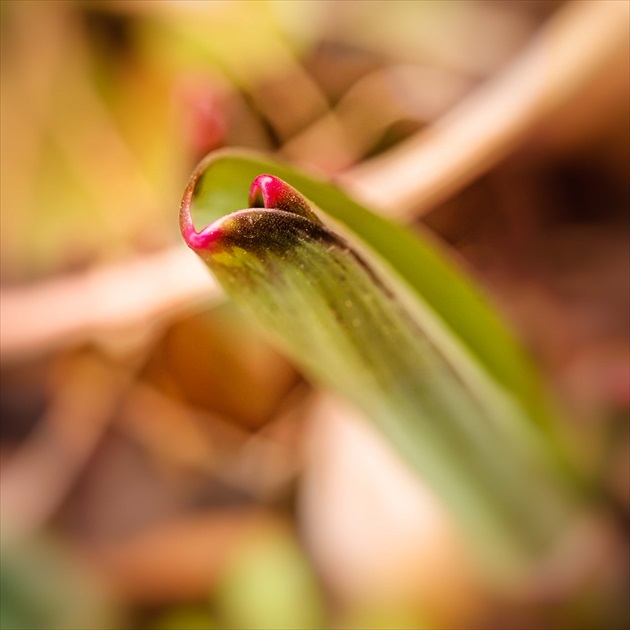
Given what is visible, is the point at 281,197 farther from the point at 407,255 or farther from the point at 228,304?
the point at 228,304

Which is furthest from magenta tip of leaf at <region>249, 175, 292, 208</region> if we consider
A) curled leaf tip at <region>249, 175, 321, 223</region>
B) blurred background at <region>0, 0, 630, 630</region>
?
blurred background at <region>0, 0, 630, 630</region>

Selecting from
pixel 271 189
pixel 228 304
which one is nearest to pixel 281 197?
pixel 271 189

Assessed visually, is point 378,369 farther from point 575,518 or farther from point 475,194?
point 475,194

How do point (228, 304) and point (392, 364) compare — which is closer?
point (392, 364)

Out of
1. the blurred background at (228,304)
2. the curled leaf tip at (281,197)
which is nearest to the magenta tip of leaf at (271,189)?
the curled leaf tip at (281,197)

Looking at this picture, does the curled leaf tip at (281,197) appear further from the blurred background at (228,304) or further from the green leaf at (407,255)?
the blurred background at (228,304)

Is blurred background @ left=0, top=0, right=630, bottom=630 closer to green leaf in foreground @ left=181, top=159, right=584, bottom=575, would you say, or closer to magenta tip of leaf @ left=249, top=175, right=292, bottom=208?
green leaf in foreground @ left=181, top=159, right=584, bottom=575
